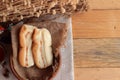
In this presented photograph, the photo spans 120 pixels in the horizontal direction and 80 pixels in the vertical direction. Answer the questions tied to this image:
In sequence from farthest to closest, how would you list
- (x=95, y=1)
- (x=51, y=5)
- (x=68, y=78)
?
(x=95, y=1) → (x=68, y=78) → (x=51, y=5)

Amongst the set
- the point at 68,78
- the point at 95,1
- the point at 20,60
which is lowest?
the point at 68,78

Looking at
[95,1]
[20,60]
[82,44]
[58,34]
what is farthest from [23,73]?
[95,1]

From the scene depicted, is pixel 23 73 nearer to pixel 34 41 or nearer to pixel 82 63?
pixel 34 41

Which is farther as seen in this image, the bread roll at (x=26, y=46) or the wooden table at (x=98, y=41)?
the wooden table at (x=98, y=41)

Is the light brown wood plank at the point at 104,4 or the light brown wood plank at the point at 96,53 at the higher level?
the light brown wood plank at the point at 104,4

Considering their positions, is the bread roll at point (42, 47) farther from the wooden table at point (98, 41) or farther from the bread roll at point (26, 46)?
the wooden table at point (98, 41)

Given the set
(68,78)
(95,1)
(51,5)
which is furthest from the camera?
(95,1)

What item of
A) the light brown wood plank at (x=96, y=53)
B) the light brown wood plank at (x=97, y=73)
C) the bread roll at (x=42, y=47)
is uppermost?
the bread roll at (x=42, y=47)

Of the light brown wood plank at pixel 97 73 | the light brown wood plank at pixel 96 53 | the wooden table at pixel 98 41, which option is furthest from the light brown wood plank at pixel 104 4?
the light brown wood plank at pixel 97 73
